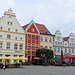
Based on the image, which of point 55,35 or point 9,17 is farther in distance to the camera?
point 55,35

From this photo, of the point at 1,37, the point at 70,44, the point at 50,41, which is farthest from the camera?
the point at 70,44

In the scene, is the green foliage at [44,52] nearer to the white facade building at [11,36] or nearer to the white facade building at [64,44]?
the white facade building at [11,36]

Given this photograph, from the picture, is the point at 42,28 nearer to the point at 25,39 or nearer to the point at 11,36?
the point at 25,39

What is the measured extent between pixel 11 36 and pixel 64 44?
21031 millimetres

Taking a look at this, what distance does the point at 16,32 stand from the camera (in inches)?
1833

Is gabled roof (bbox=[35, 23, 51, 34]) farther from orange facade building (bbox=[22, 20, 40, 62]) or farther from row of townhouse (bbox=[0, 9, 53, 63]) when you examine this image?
orange facade building (bbox=[22, 20, 40, 62])

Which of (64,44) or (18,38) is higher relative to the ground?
(18,38)

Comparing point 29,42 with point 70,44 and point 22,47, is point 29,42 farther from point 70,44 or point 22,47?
point 70,44

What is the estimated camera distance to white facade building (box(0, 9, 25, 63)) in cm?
4391

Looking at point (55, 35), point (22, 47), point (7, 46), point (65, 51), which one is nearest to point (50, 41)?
point (55, 35)

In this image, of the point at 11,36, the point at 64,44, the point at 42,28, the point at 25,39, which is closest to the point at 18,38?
the point at 11,36

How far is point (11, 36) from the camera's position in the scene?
4547cm

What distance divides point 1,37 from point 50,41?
17862mm

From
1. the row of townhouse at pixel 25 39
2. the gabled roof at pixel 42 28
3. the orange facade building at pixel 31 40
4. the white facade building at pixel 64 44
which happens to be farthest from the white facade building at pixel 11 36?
the white facade building at pixel 64 44
